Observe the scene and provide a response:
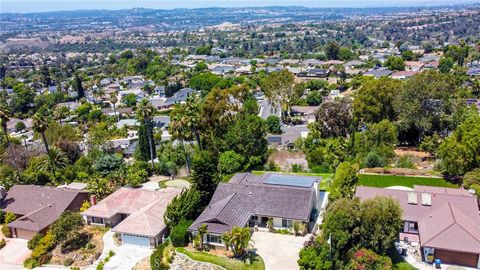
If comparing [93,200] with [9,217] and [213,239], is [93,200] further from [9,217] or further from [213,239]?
[213,239]

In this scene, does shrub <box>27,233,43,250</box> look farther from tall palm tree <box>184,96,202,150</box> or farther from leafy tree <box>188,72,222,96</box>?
leafy tree <box>188,72,222,96</box>

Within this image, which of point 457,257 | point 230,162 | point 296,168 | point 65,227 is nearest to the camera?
point 457,257

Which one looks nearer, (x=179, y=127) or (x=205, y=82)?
(x=179, y=127)

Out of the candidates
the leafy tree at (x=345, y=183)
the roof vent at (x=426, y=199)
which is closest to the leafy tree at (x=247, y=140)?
the leafy tree at (x=345, y=183)

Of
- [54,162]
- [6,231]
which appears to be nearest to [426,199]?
[6,231]

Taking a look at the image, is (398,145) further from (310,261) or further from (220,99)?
(310,261)

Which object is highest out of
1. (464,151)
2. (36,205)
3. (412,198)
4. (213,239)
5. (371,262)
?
(464,151)
